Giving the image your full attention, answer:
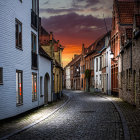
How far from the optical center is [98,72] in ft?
141

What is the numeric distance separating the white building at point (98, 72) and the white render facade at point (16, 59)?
25.3 meters

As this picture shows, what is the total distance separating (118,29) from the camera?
28.0 m

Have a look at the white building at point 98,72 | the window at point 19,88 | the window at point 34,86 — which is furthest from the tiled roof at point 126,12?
the window at point 19,88

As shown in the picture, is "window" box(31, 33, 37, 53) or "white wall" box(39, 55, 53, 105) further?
"white wall" box(39, 55, 53, 105)

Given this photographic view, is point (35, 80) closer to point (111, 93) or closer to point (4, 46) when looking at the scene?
point (4, 46)

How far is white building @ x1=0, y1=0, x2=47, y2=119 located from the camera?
1136 cm

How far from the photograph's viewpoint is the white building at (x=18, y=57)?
37.3 feet

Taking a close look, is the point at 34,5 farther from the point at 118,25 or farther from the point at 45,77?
the point at 118,25

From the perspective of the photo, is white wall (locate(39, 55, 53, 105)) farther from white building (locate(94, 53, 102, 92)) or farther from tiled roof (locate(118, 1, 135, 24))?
white building (locate(94, 53, 102, 92))

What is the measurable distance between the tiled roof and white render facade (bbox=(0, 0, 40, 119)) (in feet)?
46.4

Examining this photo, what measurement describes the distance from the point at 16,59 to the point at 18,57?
0.39 meters

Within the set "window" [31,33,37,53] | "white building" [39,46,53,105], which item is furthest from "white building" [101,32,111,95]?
"window" [31,33,37,53]

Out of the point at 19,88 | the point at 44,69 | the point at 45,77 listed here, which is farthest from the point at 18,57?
the point at 45,77

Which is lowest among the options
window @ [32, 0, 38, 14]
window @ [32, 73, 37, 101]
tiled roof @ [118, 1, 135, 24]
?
window @ [32, 73, 37, 101]
